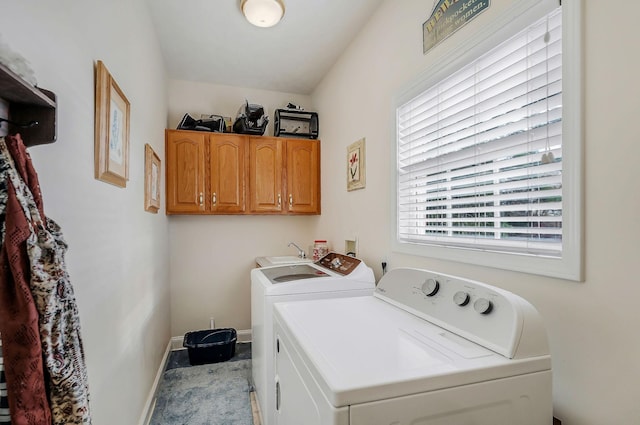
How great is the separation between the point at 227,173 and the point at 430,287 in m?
2.40

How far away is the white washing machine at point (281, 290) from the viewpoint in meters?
1.78

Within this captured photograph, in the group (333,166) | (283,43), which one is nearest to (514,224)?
(333,166)

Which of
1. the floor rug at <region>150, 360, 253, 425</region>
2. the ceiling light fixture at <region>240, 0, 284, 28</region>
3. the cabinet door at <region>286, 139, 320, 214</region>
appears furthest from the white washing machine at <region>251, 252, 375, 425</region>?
the ceiling light fixture at <region>240, 0, 284, 28</region>

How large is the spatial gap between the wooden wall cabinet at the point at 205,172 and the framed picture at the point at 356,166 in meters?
1.15

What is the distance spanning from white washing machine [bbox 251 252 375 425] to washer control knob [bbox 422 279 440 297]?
0.68 meters

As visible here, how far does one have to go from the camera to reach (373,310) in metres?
1.35

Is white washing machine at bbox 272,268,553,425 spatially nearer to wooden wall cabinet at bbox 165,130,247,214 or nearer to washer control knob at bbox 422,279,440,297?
washer control knob at bbox 422,279,440,297

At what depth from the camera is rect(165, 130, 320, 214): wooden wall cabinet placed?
2980mm

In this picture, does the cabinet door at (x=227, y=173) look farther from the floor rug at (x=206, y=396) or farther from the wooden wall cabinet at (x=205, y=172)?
the floor rug at (x=206, y=396)

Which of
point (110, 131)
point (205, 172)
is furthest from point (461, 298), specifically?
point (205, 172)

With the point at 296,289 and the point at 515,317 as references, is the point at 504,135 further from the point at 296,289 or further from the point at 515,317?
the point at 296,289

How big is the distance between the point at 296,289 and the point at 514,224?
114cm

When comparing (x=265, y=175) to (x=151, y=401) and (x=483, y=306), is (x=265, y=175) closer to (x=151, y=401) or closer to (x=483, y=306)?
(x=151, y=401)

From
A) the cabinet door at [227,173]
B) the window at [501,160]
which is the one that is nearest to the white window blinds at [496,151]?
Answer: the window at [501,160]
